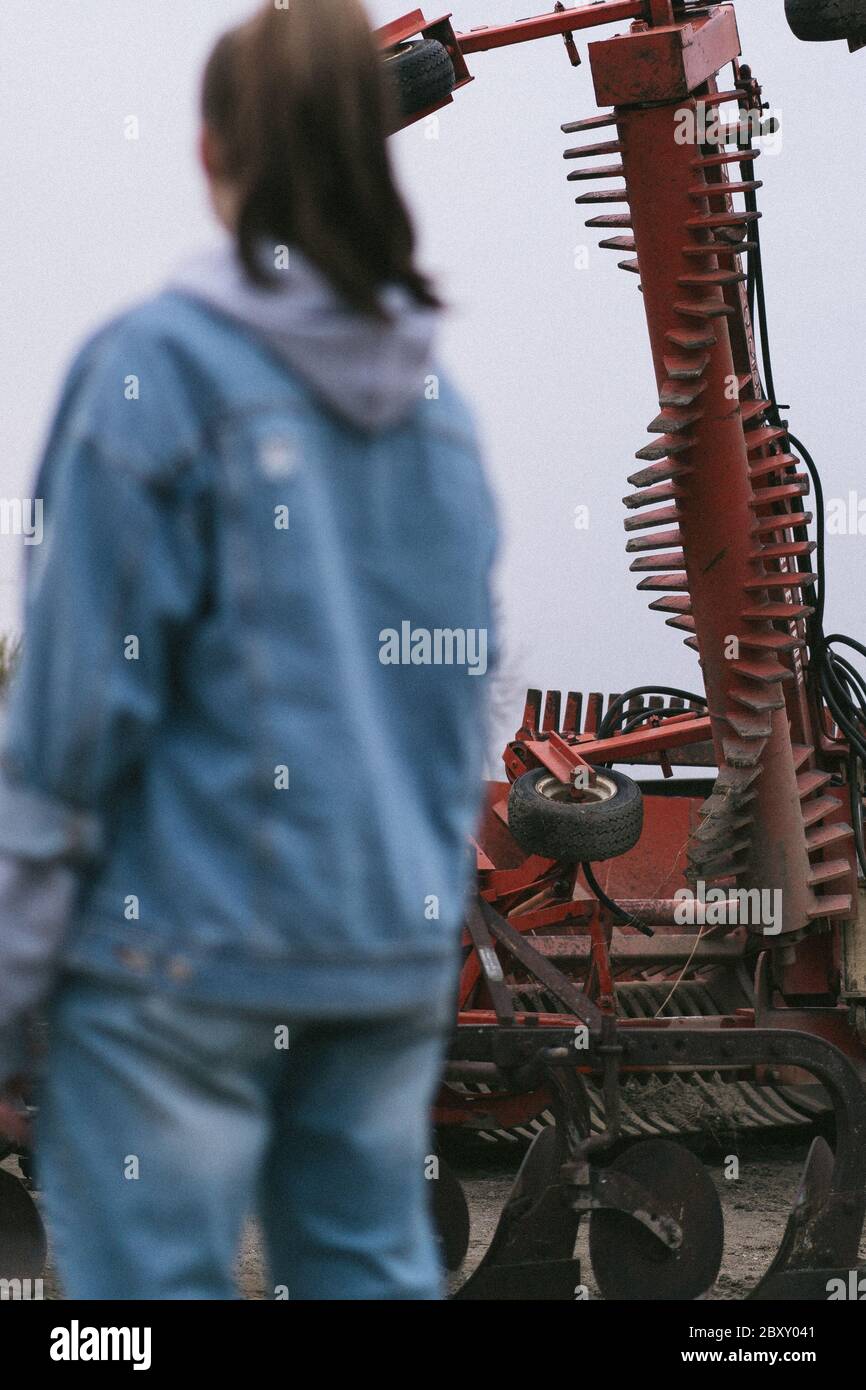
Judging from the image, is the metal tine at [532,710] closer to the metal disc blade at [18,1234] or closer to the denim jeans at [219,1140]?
the metal disc blade at [18,1234]

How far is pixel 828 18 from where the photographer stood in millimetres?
4469

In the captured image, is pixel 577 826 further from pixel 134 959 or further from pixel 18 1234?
pixel 134 959

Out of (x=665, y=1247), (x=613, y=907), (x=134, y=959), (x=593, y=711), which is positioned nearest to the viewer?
(x=134, y=959)

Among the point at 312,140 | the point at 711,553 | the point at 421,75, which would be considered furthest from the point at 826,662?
the point at 312,140

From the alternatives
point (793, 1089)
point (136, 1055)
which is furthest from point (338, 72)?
point (793, 1089)

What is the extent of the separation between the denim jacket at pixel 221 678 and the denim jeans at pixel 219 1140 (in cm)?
4

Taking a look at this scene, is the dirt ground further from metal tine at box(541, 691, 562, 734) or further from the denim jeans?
the denim jeans

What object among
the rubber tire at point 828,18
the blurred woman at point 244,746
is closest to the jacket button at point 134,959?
the blurred woman at point 244,746

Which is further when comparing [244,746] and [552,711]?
[552,711]

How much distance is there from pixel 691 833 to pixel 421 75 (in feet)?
7.07

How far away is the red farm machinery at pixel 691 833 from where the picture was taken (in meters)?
4.13

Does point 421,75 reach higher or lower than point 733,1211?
higher
